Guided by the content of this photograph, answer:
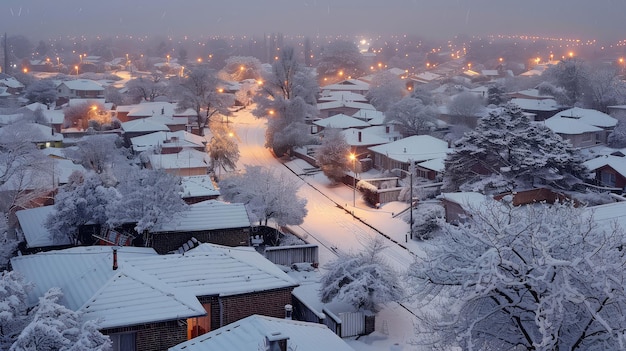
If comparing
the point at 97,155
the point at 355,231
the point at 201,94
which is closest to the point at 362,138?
the point at 201,94

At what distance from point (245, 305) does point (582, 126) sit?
41.4m

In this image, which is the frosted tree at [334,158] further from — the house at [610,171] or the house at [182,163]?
the house at [610,171]

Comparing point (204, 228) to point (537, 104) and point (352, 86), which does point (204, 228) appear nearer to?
point (537, 104)

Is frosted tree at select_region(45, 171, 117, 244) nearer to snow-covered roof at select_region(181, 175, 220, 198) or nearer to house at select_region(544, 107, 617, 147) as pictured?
snow-covered roof at select_region(181, 175, 220, 198)

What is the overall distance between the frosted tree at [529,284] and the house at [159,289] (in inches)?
209

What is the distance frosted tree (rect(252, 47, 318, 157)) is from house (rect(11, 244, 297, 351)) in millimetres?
30917

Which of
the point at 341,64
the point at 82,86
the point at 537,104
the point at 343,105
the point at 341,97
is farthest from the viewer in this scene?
the point at 341,64

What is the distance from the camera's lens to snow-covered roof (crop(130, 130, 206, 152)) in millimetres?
45219

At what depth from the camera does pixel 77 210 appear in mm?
22516

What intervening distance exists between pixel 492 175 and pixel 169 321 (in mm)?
25085

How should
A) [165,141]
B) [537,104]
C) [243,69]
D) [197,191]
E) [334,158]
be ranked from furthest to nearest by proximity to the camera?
[243,69], [537,104], [165,141], [334,158], [197,191]

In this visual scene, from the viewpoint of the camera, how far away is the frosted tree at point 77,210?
2227cm

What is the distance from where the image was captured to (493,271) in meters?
10.6

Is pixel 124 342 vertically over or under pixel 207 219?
Answer: over
